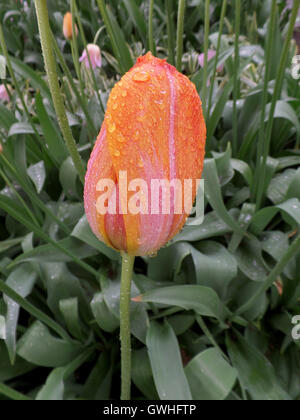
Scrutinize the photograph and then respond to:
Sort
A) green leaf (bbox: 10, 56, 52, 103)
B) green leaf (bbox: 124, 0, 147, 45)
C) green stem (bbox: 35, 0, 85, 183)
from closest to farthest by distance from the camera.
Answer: green stem (bbox: 35, 0, 85, 183) < green leaf (bbox: 10, 56, 52, 103) < green leaf (bbox: 124, 0, 147, 45)

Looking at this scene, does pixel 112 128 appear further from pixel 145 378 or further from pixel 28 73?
pixel 28 73

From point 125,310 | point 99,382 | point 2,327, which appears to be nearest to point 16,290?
point 2,327

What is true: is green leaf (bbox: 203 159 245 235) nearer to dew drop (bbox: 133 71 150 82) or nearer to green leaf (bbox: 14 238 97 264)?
green leaf (bbox: 14 238 97 264)

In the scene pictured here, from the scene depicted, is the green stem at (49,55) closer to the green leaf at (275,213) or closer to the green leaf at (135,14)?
the green leaf at (275,213)

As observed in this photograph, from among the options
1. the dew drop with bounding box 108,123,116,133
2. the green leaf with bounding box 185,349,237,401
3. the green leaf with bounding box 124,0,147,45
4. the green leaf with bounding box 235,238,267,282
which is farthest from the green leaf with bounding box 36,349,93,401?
the green leaf with bounding box 124,0,147,45

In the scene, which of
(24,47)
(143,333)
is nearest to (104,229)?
(143,333)

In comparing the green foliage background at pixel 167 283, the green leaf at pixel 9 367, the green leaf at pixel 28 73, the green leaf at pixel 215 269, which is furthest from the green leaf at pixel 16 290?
the green leaf at pixel 28 73
